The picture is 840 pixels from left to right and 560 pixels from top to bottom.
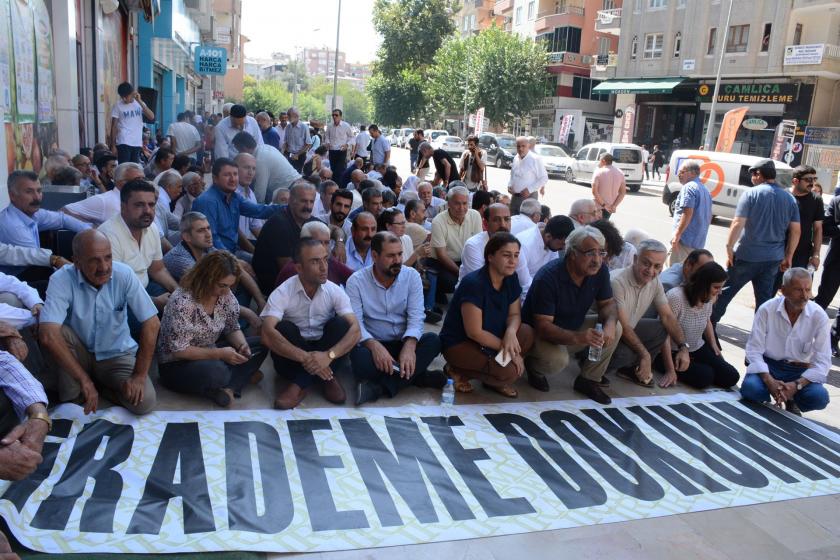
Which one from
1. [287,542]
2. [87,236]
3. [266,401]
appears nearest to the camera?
[287,542]

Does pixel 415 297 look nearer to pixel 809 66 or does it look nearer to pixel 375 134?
pixel 375 134

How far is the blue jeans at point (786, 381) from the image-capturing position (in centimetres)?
538

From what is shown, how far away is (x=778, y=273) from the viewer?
7.64 m

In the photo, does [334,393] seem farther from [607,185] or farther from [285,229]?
[607,185]

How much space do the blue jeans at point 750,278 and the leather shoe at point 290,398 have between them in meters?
4.51

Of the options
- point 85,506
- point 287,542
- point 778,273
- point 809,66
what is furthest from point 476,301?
point 809,66

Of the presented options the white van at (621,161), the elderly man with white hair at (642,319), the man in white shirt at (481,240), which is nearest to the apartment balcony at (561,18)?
the white van at (621,161)

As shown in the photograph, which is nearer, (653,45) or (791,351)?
(791,351)

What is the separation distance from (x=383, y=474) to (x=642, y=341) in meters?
2.88

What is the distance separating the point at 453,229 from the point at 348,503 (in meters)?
4.41

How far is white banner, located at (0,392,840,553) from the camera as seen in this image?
11.4ft

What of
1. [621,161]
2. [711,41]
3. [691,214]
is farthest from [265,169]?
[711,41]

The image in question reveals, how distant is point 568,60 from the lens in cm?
4703

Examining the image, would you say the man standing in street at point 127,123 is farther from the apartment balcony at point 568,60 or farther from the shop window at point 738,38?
the apartment balcony at point 568,60
